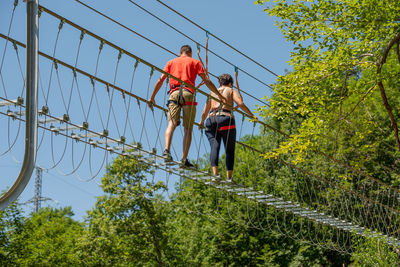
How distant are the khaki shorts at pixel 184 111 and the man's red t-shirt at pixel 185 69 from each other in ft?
0.24

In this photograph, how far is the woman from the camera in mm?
7543

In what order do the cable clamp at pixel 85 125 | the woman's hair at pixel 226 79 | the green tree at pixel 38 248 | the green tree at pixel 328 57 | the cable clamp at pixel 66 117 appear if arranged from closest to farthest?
1. the cable clamp at pixel 66 117
2. the cable clamp at pixel 85 125
3. the woman's hair at pixel 226 79
4. the green tree at pixel 328 57
5. the green tree at pixel 38 248

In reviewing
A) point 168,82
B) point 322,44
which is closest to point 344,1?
point 322,44

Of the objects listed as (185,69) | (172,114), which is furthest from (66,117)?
(185,69)

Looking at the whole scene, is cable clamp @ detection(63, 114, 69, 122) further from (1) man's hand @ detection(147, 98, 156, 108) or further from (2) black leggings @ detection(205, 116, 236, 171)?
(2) black leggings @ detection(205, 116, 236, 171)

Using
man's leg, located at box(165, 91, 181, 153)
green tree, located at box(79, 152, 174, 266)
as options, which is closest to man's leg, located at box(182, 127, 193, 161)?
man's leg, located at box(165, 91, 181, 153)

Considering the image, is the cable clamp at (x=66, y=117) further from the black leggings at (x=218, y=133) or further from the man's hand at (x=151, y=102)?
the black leggings at (x=218, y=133)

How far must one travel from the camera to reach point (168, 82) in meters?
6.85

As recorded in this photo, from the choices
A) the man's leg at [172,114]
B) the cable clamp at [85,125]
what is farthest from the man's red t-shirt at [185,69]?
the cable clamp at [85,125]

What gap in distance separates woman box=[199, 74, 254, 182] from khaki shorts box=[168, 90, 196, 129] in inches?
17.8

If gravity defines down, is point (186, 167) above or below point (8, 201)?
above

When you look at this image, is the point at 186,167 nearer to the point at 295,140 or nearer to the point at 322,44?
the point at 295,140

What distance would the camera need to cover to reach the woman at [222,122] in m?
7.54

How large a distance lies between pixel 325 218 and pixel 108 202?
44.1 ft
